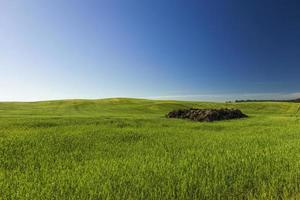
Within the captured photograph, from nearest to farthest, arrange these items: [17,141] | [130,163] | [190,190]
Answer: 1. [190,190]
2. [130,163]
3. [17,141]

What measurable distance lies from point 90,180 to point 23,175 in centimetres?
256

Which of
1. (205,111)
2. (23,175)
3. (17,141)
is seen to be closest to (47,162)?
(23,175)

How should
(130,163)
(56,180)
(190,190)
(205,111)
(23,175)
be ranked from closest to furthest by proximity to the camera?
(190,190) → (56,180) → (23,175) → (130,163) → (205,111)

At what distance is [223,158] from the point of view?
39.4ft

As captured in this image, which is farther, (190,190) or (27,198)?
(190,190)

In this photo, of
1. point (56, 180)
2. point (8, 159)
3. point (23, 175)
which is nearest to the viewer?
point (56, 180)

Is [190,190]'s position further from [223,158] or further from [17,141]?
[17,141]

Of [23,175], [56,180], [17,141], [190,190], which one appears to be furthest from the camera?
[17,141]

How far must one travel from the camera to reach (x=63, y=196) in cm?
786

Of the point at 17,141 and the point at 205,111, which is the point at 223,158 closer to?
the point at 17,141

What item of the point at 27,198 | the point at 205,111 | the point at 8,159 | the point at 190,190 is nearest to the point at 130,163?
the point at 190,190

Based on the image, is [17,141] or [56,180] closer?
[56,180]

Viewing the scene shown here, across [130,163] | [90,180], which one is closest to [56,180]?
[90,180]

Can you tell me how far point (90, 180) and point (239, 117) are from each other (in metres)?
35.1
